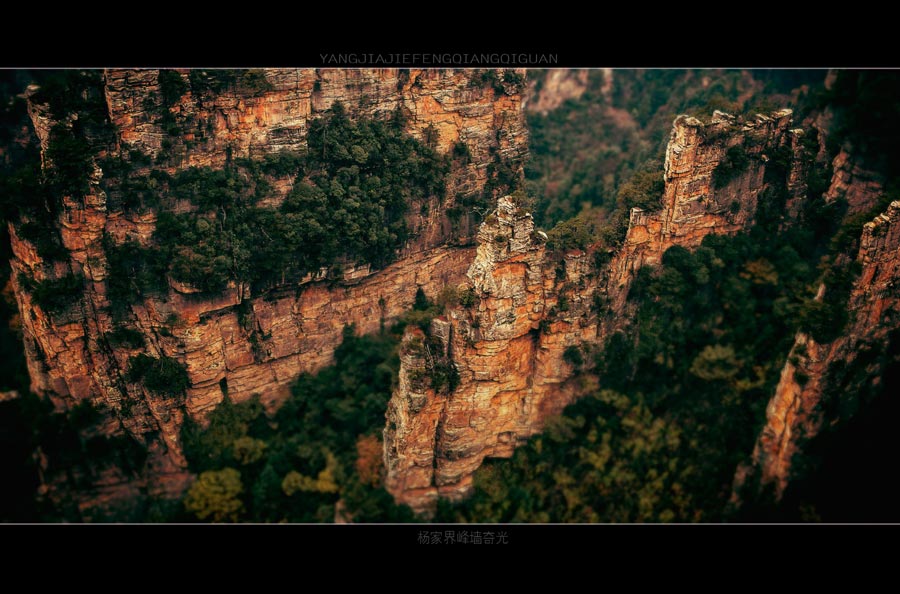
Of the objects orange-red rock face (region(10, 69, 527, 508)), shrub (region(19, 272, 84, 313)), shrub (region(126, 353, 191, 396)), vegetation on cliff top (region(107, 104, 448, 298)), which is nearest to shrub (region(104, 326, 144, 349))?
orange-red rock face (region(10, 69, 527, 508))

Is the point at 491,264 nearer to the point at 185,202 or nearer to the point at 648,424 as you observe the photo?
the point at 648,424

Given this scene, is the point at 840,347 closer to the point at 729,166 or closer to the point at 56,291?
the point at 729,166

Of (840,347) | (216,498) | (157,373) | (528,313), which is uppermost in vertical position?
(840,347)

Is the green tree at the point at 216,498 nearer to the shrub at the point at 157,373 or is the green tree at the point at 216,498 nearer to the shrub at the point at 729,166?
the shrub at the point at 157,373

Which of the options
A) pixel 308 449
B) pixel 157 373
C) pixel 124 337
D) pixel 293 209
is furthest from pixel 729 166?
pixel 124 337

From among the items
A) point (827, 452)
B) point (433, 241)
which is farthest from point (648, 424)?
point (433, 241)

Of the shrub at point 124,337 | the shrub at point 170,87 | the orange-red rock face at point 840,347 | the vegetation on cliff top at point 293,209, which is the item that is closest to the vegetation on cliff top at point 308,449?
the shrub at point 124,337
